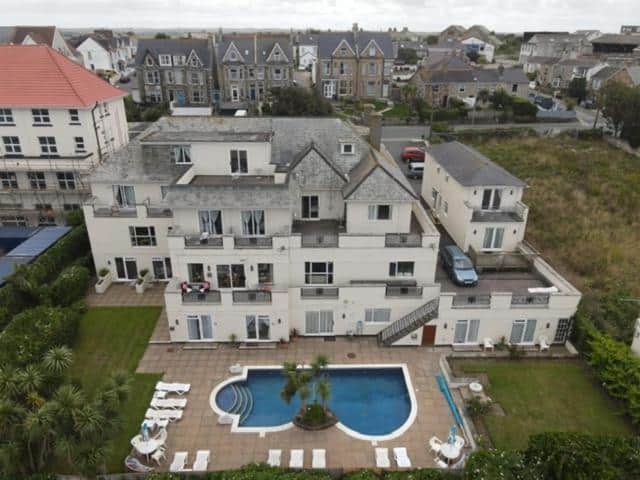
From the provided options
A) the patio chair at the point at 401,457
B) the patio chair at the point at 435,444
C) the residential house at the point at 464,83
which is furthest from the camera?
the residential house at the point at 464,83

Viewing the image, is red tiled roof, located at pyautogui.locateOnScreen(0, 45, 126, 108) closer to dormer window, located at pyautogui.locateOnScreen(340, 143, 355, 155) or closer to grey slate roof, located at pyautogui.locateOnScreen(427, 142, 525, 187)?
dormer window, located at pyautogui.locateOnScreen(340, 143, 355, 155)

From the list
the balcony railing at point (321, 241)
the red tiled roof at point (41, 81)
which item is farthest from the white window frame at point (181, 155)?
the red tiled roof at point (41, 81)

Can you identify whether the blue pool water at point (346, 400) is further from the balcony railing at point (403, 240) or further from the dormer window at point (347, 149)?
the dormer window at point (347, 149)

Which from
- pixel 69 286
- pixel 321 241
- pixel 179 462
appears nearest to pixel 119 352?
pixel 69 286

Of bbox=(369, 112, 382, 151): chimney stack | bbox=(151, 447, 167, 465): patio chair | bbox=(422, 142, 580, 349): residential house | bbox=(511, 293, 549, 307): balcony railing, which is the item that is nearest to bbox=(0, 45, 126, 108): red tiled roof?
bbox=(369, 112, 382, 151): chimney stack

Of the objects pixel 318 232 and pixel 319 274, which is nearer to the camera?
pixel 319 274

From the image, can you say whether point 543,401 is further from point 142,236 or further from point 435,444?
point 142,236

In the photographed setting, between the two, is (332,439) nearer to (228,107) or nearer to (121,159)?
(121,159)
